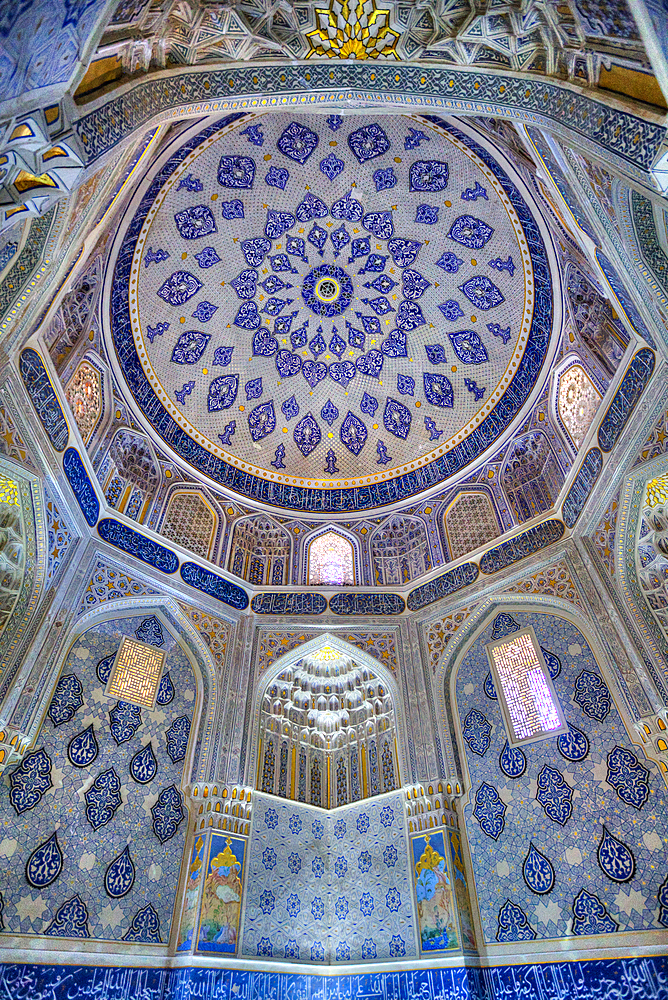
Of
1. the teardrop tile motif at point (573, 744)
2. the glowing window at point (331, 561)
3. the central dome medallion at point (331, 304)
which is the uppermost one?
the central dome medallion at point (331, 304)

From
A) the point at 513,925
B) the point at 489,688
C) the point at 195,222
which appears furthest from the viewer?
the point at 195,222

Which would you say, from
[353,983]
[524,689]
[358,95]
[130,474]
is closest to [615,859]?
[524,689]

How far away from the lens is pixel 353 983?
25.6 ft

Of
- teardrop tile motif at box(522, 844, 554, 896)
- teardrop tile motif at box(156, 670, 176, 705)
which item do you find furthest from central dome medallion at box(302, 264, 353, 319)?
teardrop tile motif at box(522, 844, 554, 896)

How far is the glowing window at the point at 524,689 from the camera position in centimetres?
842

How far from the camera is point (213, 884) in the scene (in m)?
7.79

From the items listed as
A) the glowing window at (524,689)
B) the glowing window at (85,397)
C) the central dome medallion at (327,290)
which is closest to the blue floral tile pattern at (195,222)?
the central dome medallion at (327,290)

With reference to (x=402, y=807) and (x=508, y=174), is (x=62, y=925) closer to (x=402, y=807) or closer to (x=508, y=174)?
(x=402, y=807)

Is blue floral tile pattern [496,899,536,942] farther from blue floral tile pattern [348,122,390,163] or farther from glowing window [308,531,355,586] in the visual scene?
blue floral tile pattern [348,122,390,163]

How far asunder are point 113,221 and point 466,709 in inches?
358

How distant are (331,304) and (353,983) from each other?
35.8 feet

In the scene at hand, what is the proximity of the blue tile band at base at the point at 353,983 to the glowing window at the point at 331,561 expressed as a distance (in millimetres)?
5682

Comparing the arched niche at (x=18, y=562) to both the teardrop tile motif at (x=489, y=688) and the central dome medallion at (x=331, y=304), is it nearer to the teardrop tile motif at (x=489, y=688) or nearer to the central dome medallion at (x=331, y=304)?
the central dome medallion at (x=331, y=304)

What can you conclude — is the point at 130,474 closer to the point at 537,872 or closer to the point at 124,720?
the point at 124,720
